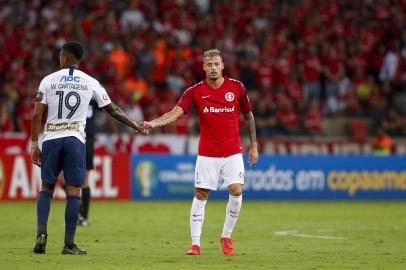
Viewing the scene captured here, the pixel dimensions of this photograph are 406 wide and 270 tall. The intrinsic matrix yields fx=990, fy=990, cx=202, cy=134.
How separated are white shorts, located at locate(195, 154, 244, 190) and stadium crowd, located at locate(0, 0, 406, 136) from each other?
45.8 feet

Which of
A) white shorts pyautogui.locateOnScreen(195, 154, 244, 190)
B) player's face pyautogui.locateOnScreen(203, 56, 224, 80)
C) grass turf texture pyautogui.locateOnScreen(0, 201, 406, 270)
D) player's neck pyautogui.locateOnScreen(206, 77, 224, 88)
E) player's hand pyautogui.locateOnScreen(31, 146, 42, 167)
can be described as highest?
player's face pyautogui.locateOnScreen(203, 56, 224, 80)

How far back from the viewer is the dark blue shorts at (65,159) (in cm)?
1193

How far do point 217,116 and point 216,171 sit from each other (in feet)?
2.30

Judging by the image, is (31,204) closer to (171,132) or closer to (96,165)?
(96,165)

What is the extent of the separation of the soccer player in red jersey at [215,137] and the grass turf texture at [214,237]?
2.04ft

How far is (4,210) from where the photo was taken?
21.2 m

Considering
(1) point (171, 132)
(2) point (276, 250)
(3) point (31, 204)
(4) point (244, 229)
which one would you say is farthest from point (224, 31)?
(2) point (276, 250)

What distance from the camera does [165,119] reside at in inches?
493

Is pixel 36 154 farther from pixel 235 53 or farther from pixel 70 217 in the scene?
pixel 235 53

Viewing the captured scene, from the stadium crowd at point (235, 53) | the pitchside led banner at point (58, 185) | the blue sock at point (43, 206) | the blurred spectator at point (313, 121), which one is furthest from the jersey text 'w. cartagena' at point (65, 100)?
the blurred spectator at point (313, 121)

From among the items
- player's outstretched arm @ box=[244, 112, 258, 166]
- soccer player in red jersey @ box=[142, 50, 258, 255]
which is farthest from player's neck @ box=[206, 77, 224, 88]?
player's outstretched arm @ box=[244, 112, 258, 166]

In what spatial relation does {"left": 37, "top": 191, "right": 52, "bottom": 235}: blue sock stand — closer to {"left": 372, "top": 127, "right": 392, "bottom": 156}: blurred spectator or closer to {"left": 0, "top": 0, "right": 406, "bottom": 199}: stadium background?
{"left": 0, "top": 0, "right": 406, "bottom": 199}: stadium background

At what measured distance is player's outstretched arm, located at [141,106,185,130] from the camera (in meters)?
12.5

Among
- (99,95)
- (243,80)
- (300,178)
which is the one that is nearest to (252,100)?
(243,80)
